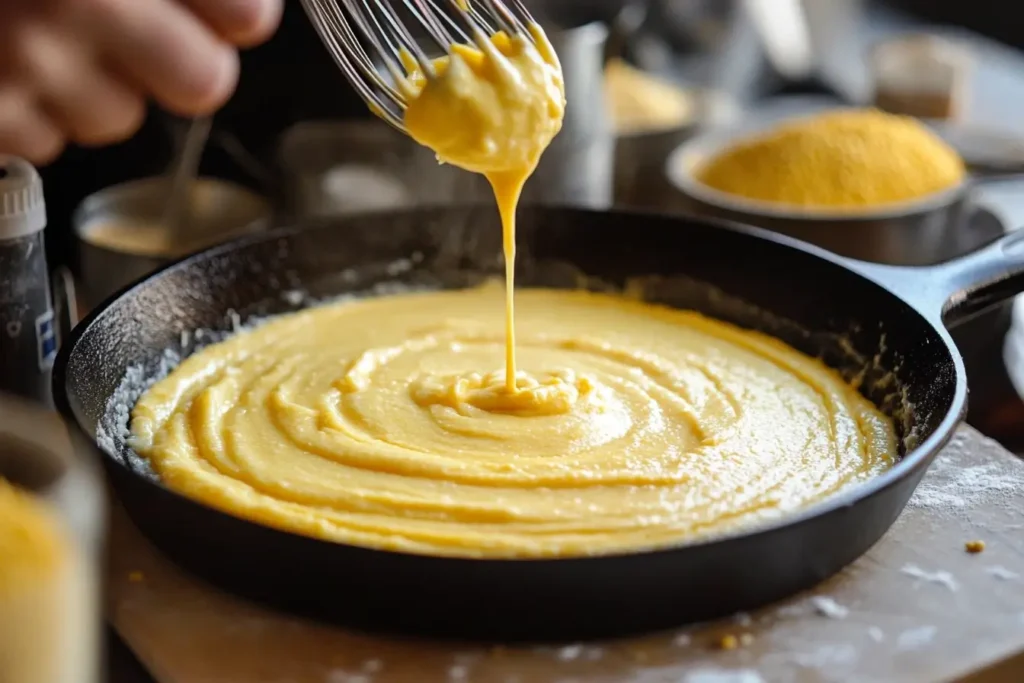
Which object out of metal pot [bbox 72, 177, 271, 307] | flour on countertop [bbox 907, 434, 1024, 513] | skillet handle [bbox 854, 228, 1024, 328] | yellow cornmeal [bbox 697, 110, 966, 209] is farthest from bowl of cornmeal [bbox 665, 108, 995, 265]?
metal pot [bbox 72, 177, 271, 307]

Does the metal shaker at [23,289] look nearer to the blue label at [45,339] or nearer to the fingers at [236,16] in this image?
the blue label at [45,339]

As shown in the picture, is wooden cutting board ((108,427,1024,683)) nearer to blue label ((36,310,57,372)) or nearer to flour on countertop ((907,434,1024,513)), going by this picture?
flour on countertop ((907,434,1024,513))

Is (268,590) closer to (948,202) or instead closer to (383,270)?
(383,270)

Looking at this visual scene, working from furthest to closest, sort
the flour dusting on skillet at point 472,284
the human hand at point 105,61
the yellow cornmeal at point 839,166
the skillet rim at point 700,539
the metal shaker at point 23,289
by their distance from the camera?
the yellow cornmeal at point 839,166, the flour dusting on skillet at point 472,284, the metal shaker at point 23,289, the human hand at point 105,61, the skillet rim at point 700,539

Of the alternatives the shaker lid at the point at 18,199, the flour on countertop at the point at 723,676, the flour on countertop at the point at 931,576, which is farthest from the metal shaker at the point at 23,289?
the flour on countertop at the point at 931,576

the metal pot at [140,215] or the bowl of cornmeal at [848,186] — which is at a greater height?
the bowl of cornmeal at [848,186]

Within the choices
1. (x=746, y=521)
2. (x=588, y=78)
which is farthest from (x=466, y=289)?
(x=746, y=521)
